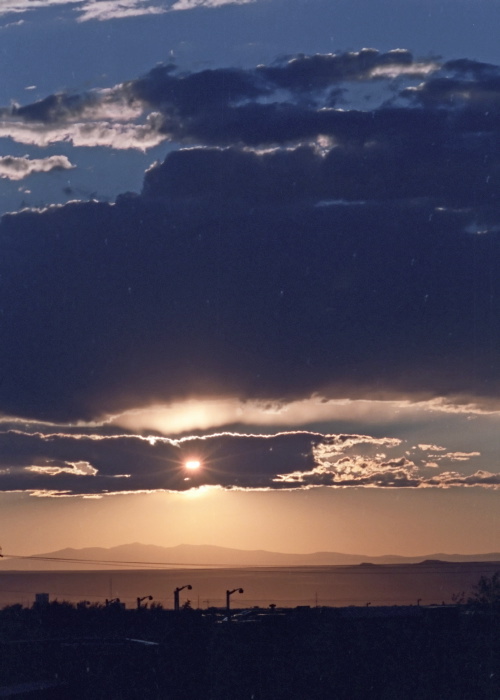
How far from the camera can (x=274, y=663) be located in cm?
7756

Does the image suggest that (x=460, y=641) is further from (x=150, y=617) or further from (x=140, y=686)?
(x=150, y=617)

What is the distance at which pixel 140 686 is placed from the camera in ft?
257

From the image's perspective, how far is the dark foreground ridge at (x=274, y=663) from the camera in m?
76.0

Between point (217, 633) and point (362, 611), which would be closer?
point (217, 633)

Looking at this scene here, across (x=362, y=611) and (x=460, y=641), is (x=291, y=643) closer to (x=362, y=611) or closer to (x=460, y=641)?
(x=460, y=641)

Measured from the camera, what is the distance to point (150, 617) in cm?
10612

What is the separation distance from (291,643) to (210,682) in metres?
7.58

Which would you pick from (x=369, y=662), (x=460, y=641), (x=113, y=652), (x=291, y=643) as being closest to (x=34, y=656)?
(x=113, y=652)

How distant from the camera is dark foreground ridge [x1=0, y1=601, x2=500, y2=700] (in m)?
76.0

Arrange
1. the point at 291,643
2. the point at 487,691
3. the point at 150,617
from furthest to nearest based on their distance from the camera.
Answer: the point at 150,617 → the point at 291,643 → the point at 487,691

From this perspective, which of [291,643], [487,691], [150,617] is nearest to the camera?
[487,691]

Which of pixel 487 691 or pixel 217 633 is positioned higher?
pixel 217 633

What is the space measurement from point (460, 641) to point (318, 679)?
42.2 ft

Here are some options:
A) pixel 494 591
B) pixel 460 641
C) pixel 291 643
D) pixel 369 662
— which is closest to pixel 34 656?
pixel 291 643
